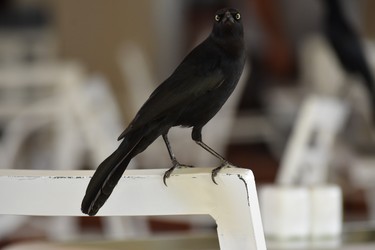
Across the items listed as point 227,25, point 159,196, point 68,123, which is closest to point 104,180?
point 159,196

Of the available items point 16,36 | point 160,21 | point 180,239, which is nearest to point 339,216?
point 180,239

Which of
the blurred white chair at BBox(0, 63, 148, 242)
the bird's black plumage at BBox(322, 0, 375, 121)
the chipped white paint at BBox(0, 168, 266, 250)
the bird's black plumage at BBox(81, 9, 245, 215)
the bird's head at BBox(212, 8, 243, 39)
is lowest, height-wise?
the blurred white chair at BBox(0, 63, 148, 242)

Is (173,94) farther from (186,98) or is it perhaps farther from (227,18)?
(227,18)

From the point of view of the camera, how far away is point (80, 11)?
266 inches

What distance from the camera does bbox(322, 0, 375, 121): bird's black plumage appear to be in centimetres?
275

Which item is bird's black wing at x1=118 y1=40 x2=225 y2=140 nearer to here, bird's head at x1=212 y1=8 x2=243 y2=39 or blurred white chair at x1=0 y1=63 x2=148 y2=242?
bird's head at x1=212 y1=8 x2=243 y2=39

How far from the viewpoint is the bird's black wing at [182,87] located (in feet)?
2.71

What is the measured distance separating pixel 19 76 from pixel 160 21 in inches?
159

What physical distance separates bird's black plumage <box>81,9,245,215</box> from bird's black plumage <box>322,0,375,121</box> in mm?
1875

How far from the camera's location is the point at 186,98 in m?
0.84

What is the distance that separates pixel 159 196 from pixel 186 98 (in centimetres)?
9

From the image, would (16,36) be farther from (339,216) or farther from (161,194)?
(161,194)

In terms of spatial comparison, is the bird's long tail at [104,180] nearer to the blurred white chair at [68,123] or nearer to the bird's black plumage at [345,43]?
the blurred white chair at [68,123]

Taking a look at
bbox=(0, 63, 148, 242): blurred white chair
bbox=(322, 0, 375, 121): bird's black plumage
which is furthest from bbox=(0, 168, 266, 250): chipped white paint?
bbox=(322, 0, 375, 121): bird's black plumage
